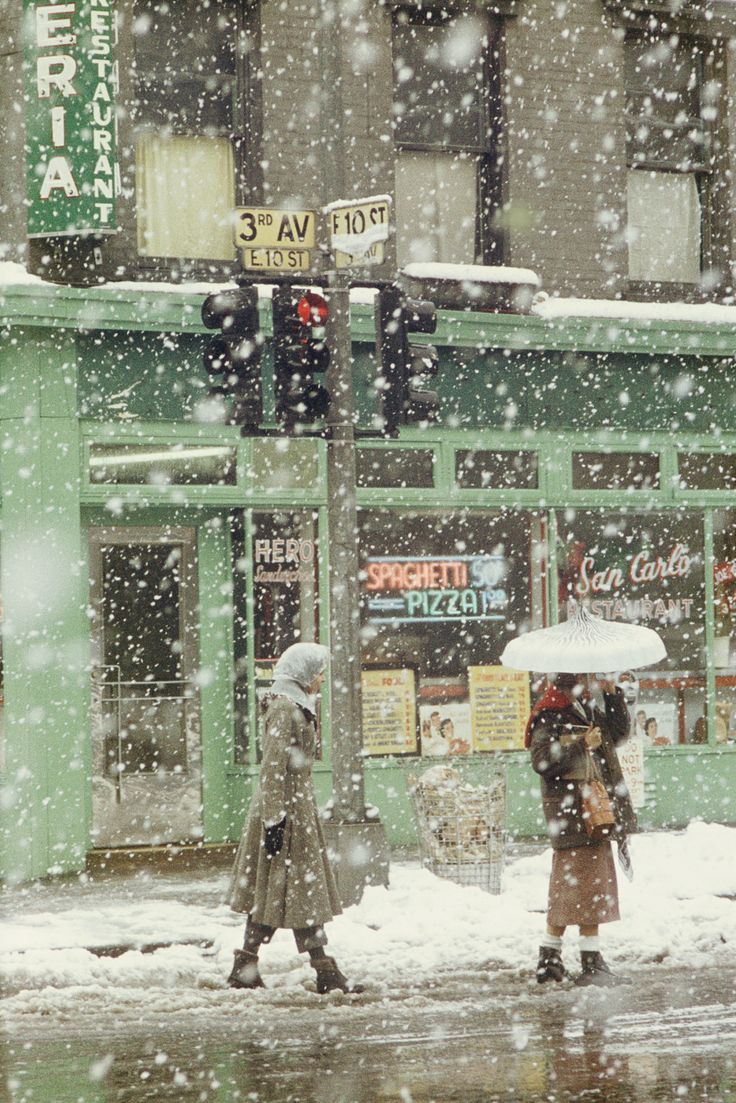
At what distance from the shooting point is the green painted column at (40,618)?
13.7m

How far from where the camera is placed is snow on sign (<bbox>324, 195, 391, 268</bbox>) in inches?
470

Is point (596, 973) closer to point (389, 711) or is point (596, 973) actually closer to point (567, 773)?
point (567, 773)

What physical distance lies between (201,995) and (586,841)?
226 cm

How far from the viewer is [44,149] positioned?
13742 mm

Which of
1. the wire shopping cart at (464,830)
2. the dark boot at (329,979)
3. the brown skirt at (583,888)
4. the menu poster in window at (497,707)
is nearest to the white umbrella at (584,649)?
the brown skirt at (583,888)

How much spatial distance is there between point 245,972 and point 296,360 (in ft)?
14.8

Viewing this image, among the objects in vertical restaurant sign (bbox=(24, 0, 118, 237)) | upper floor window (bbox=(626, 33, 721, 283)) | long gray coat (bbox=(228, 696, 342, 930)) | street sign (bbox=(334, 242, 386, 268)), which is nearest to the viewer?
long gray coat (bbox=(228, 696, 342, 930))

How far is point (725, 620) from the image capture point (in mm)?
16516

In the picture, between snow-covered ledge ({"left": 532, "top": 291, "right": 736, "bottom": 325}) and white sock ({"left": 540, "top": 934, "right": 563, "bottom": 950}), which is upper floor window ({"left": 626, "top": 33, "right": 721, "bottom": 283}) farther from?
white sock ({"left": 540, "top": 934, "right": 563, "bottom": 950})

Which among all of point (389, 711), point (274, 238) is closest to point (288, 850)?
point (274, 238)

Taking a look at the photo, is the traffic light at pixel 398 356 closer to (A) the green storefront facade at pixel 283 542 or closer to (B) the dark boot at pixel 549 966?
(A) the green storefront facade at pixel 283 542

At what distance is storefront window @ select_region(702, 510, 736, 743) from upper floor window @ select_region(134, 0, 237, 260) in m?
5.35

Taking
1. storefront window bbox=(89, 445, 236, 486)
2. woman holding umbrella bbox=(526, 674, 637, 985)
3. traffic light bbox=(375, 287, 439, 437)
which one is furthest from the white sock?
storefront window bbox=(89, 445, 236, 486)

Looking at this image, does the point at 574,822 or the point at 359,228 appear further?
the point at 359,228
